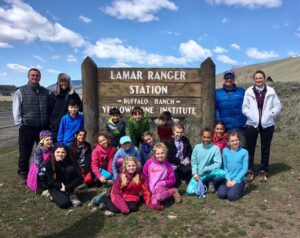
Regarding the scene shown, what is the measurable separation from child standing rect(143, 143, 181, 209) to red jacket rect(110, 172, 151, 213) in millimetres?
168

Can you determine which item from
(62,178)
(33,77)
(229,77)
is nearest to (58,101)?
(33,77)

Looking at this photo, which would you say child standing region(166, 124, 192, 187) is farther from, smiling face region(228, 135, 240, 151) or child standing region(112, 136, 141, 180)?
smiling face region(228, 135, 240, 151)

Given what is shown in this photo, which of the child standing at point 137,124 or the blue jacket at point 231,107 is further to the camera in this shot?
the child standing at point 137,124

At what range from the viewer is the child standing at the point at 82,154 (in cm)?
716

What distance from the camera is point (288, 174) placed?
798 cm

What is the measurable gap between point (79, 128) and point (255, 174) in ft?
12.3

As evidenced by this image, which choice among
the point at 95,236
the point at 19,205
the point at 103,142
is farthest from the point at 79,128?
the point at 95,236

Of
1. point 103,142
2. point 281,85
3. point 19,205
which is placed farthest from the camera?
point 281,85

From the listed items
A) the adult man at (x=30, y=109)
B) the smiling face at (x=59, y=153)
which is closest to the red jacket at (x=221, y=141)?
the smiling face at (x=59, y=153)

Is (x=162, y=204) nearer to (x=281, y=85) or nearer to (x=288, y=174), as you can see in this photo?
(x=288, y=174)

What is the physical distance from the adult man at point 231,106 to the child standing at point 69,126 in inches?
112

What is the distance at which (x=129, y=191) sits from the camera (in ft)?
19.8

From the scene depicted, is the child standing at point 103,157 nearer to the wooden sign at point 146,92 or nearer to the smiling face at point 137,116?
the smiling face at point 137,116

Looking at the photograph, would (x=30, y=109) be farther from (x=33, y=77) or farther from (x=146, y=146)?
(x=146, y=146)
